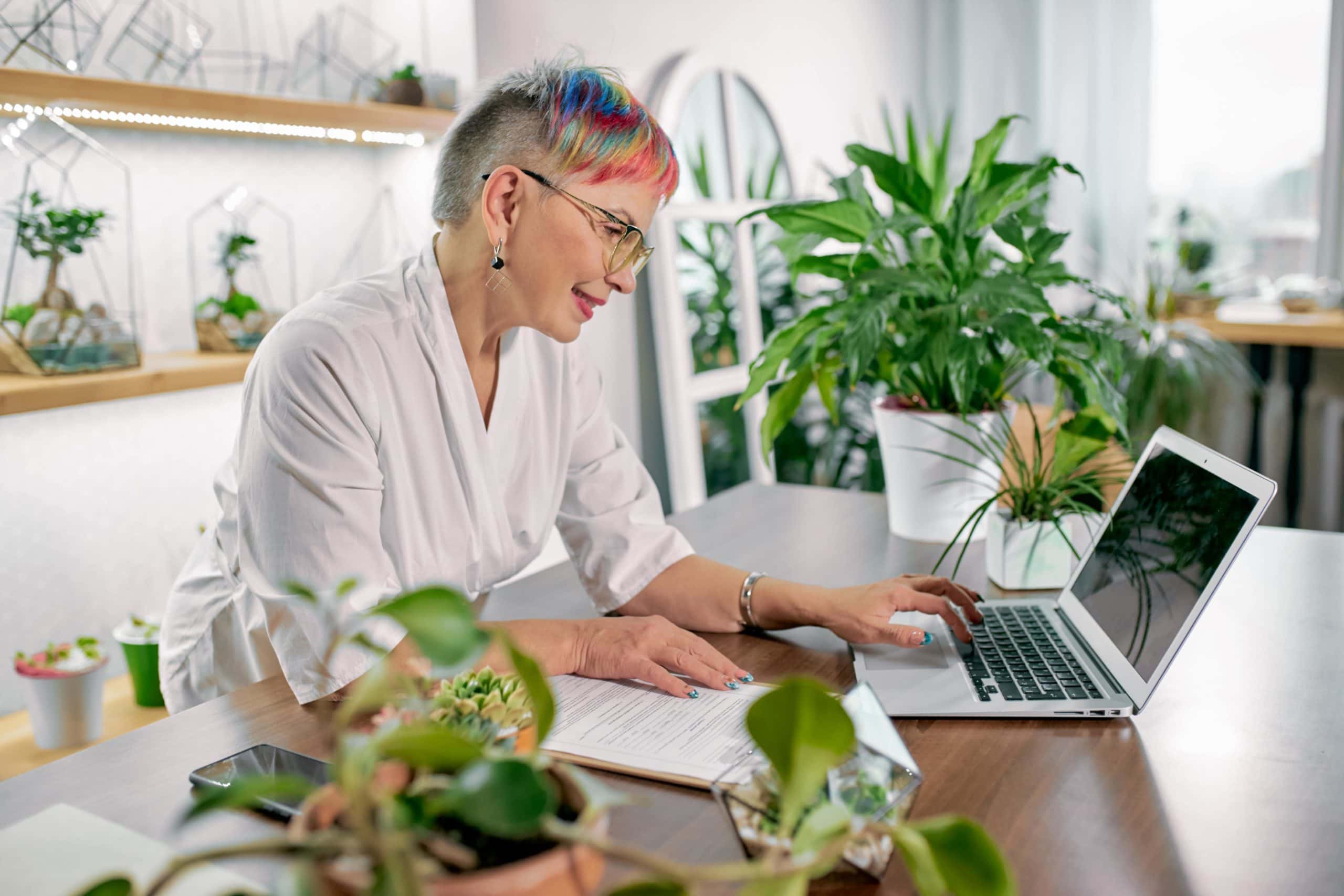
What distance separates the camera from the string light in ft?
6.46

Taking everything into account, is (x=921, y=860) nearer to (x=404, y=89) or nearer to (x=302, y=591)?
(x=302, y=591)

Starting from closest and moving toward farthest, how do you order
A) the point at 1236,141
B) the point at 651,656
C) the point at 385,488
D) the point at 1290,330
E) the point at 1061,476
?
1. the point at 651,656
2. the point at 385,488
3. the point at 1061,476
4. the point at 1290,330
5. the point at 1236,141

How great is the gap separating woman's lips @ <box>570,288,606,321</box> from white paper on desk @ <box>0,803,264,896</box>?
80cm

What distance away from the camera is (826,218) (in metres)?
1.73

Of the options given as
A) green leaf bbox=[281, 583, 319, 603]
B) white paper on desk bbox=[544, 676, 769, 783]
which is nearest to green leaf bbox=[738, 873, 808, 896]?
green leaf bbox=[281, 583, 319, 603]

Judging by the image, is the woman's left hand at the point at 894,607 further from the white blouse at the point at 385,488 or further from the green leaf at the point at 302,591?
the green leaf at the point at 302,591

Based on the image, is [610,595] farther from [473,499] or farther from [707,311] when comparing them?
[707,311]

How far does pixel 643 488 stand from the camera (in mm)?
1598

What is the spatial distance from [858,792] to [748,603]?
63 centimetres

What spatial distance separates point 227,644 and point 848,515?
102cm

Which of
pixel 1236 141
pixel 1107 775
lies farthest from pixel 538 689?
pixel 1236 141

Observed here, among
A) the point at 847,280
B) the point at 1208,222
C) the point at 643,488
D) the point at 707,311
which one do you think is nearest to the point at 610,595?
the point at 643,488

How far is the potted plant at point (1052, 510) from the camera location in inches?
57.9

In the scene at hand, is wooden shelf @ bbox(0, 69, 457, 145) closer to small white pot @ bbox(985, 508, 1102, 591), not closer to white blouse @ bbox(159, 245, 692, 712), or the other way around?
white blouse @ bbox(159, 245, 692, 712)
